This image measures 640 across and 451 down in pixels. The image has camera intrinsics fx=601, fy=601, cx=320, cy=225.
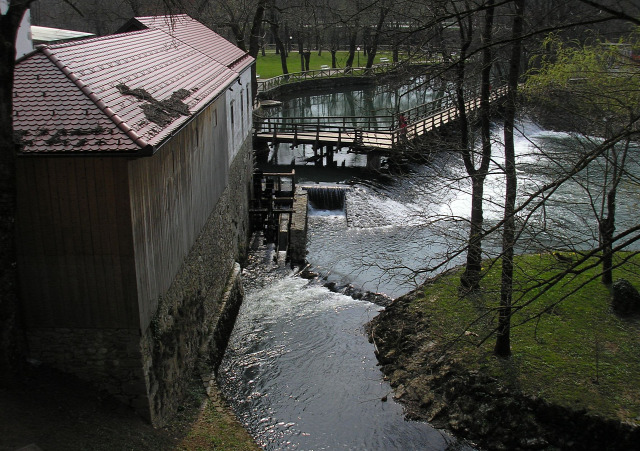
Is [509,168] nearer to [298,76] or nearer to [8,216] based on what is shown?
[8,216]

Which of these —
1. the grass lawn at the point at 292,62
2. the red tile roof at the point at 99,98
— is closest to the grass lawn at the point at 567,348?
the red tile roof at the point at 99,98

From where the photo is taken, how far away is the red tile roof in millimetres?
7148

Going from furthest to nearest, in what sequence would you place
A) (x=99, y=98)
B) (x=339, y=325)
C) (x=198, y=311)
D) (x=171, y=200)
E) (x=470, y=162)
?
(x=339, y=325) → (x=470, y=162) → (x=198, y=311) → (x=171, y=200) → (x=99, y=98)

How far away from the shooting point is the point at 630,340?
10703 mm

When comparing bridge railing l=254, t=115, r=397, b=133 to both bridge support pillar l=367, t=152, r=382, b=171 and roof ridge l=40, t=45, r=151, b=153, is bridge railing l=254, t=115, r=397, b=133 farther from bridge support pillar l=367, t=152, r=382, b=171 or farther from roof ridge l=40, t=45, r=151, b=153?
roof ridge l=40, t=45, r=151, b=153

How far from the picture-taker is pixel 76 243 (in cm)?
757

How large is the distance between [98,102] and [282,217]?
12.8m

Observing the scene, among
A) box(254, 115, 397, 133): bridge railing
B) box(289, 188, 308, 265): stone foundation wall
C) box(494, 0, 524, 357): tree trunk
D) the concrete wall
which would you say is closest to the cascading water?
box(254, 115, 397, 133): bridge railing

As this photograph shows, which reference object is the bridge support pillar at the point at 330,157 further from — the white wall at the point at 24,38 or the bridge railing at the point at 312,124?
the white wall at the point at 24,38

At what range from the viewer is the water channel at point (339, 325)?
32.7 feet

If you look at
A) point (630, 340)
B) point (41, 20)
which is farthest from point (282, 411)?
point (41, 20)

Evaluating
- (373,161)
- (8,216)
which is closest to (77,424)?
(8,216)

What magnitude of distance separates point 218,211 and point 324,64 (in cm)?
4826

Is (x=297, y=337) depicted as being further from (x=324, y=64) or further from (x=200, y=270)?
(x=324, y=64)
